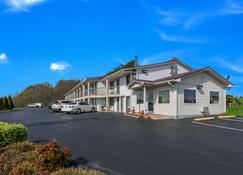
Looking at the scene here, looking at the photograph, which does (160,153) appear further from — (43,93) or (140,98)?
(43,93)

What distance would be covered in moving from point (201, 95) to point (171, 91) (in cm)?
347

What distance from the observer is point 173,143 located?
45.5 feet

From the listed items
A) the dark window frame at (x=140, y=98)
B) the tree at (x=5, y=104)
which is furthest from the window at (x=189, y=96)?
the tree at (x=5, y=104)

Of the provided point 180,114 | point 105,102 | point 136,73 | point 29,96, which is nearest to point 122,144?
point 180,114

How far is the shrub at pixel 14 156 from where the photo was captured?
9055mm

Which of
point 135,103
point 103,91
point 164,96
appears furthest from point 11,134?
point 103,91

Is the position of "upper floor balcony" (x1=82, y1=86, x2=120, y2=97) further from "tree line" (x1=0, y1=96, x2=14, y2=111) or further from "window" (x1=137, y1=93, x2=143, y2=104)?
"tree line" (x1=0, y1=96, x2=14, y2=111)

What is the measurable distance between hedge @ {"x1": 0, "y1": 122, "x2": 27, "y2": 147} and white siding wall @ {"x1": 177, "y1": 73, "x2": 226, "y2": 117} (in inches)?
722

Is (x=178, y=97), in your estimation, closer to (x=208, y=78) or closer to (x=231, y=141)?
(x=208, y=78)

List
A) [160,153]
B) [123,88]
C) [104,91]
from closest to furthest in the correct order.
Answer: [160,153], [123,88], [104,91]

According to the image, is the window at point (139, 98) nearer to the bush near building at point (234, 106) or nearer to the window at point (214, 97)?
the window at point (214, 97)

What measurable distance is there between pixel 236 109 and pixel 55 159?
1163 inches

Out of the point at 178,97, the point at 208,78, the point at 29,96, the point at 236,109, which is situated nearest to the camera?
the point at 178,97

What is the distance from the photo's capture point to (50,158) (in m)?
8.93
